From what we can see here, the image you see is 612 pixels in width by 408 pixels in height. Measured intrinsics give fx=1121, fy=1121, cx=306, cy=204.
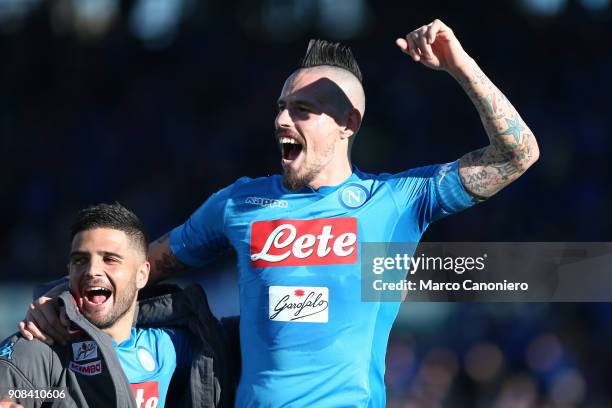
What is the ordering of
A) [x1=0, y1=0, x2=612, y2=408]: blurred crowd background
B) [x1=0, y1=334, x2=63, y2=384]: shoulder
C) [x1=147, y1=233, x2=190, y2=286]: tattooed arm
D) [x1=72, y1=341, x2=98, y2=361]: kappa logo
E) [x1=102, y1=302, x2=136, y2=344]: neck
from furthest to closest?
1. [x1=0, y1=0, x2=612, y2=408]: blurred crowd background
2. [x1=147, y1=233, x2=190, y2=286]: tattooed arm
3. [x1=102, y1=302, x2=136, y2=344]: neck
4. [x1=72, y1=341, x2=98, y2=361]: kappa logo
5. [x1=0, y1=334, x2=63, y2=384]: shoulder

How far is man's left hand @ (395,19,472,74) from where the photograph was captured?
434 centimetres

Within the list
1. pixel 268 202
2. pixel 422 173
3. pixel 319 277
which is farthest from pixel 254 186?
pixel 422 173

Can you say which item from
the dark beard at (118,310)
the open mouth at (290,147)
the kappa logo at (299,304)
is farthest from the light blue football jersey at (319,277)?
the dark beard at (118,310)

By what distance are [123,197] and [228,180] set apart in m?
1.33

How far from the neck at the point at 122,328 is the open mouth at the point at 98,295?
0.39 ft

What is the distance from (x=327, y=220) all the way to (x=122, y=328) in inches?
40.1

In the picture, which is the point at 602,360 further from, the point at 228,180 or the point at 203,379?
the point at 203,379

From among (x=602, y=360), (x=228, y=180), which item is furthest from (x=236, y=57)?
(x=602, y=360)

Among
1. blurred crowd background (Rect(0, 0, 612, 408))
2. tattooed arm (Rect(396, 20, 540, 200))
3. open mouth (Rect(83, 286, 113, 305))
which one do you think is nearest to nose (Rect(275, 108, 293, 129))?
tattooed arm (Rect(396, 20, 540, 200))

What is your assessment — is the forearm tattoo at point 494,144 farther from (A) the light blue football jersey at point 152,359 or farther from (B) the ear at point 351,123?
(A) the light blue football jersey at point 152,359

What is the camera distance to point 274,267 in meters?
4.62

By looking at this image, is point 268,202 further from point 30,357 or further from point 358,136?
point 358,136

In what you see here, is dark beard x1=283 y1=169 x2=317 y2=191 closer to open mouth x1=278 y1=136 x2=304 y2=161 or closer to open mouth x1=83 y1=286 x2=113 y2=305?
open mouth x1=278 y1=136 x2=304 y2=161

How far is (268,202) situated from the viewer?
4.80m
